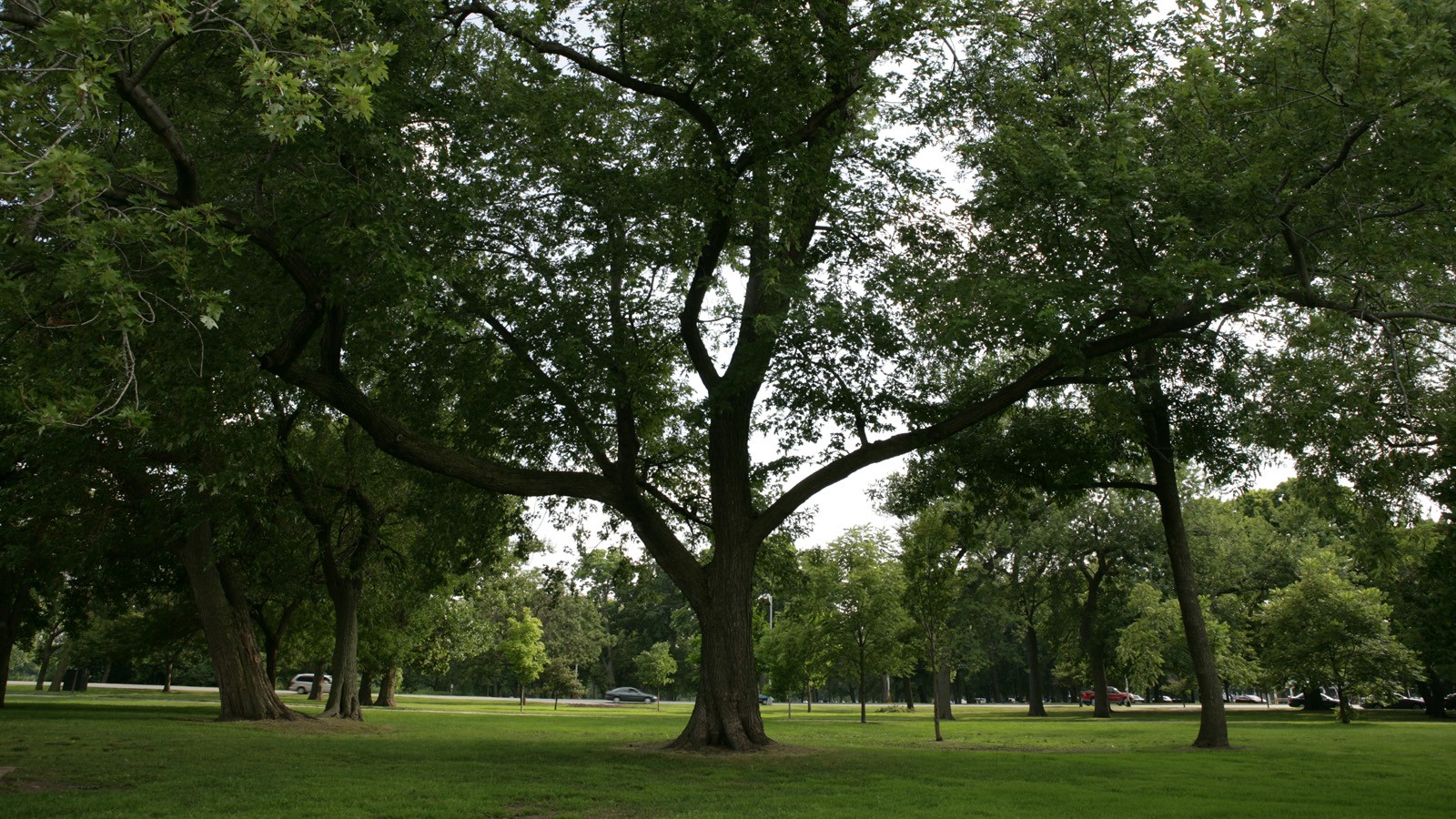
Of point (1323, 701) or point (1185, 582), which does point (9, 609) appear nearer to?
point (1185, 582)

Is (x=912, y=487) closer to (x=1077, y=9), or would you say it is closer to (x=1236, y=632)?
(x=1077, y=9)

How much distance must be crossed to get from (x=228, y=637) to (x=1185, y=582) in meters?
21.5

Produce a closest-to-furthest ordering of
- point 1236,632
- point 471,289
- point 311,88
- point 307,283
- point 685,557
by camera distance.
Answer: point 311,88 → point 307,283 → point 471,289 → point 685,557 → point 1236,632

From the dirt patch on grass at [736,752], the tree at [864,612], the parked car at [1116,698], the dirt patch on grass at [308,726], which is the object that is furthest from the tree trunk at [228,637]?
the parked car at [1116,698]

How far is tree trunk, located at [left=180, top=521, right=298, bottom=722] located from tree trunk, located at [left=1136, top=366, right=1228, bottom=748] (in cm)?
2055

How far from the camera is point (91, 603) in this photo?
28234 mm

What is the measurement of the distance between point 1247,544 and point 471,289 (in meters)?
43.7

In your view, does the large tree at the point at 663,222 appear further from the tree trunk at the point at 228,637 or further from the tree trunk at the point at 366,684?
the tree trunk at the point at 366,684

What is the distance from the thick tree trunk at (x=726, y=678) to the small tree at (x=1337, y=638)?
2458cm

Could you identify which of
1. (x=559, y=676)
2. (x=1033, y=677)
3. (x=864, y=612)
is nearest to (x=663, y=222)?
(x=864, y=612)

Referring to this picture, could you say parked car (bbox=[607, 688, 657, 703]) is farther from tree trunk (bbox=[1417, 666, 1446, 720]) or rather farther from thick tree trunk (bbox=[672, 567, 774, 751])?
thick tree trunk (bbox=[672, 567, 774, 751])

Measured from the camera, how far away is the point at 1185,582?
19734 mm

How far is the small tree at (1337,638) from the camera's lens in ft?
99.6

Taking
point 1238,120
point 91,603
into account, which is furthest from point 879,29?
point 91,603
